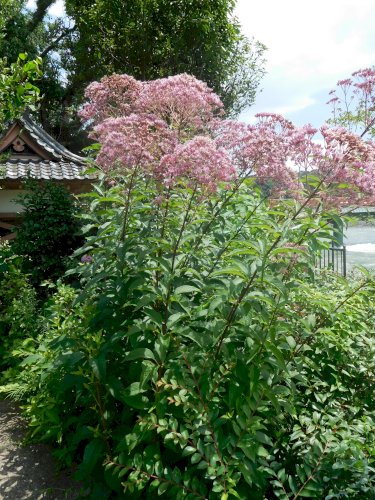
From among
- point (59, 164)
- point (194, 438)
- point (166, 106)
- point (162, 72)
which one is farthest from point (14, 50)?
point (194, 438)

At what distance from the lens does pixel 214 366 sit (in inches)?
83.9

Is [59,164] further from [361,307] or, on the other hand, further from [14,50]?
[14,50]

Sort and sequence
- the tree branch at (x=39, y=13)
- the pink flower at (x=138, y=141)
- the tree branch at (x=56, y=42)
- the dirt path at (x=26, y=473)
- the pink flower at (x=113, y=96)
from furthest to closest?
the tree branch at (x=56, y=42), the tree branch at (x=39, y=13), the pink flower at (x=113, y=96), the dirt path at (x=26, y=473), the pink flower at (x=138, y=141)

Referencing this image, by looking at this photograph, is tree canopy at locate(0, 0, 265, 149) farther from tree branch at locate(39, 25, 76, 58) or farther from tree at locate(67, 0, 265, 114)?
tree branch at locate(39, 25, 76, 58)

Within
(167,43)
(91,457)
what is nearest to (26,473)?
(91,457)

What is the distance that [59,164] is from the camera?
8828mm

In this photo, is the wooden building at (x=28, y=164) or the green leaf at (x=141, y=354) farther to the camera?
the wooden building at (x=28, y=164)

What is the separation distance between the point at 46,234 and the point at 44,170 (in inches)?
128

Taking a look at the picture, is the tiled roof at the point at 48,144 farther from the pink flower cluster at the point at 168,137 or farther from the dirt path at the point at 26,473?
the pink flower cluster at the point at 168,137

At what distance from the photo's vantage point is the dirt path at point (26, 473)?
2568 millimetres

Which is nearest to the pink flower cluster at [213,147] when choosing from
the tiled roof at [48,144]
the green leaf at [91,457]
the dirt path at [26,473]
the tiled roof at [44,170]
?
the green leaf at [91,457]

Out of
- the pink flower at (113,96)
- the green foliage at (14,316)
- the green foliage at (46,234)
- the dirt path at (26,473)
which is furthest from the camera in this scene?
the green foliage at (46,234)

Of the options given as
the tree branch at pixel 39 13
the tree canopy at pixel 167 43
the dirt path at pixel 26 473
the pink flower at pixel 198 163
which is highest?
the tree branch at pixel 39 13

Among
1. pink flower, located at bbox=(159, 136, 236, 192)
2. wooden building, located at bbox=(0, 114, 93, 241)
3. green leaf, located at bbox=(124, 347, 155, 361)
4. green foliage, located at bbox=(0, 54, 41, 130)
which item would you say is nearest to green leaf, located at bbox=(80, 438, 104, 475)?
green leaf, located at bbox=(124, 347, 155, 361)
